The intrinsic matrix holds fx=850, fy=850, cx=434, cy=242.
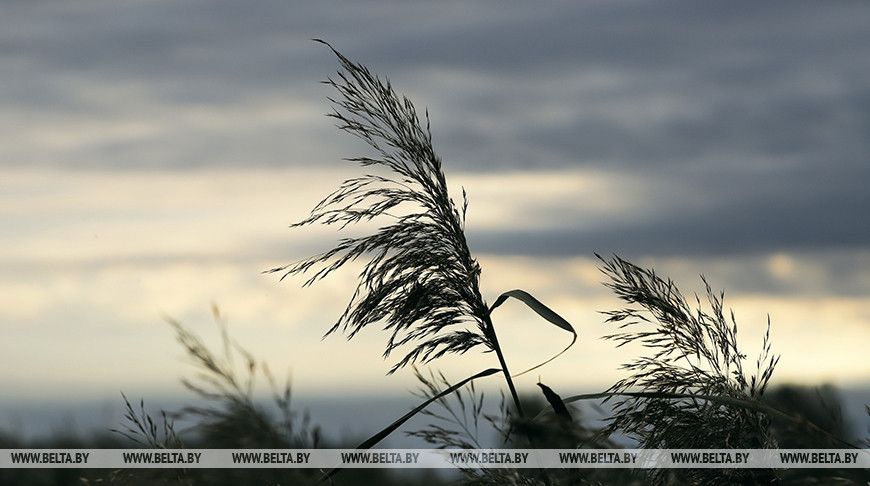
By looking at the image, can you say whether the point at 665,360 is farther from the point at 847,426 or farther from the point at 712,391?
the point at 847,426

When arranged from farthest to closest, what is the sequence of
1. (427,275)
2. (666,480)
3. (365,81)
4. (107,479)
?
(365,81), (427,275), (666,480), (107,479)

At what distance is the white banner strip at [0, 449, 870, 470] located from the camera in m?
2.01

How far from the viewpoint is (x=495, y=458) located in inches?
97.1

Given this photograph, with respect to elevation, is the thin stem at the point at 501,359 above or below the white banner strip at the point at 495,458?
above

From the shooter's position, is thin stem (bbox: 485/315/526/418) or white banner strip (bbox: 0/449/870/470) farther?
thin stem (bbox: 485/315/526/418)

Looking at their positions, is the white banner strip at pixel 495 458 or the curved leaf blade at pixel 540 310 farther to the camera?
the curved leaf blade at pixel 540 310

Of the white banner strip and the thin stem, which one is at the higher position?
the thin stem

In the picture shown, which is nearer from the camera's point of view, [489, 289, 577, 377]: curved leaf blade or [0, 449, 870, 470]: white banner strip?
[0, 449, 870, 470]: white banner strip

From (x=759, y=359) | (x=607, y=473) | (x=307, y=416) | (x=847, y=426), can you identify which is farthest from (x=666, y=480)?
(x=307, y=416)

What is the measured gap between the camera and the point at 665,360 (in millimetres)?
3178

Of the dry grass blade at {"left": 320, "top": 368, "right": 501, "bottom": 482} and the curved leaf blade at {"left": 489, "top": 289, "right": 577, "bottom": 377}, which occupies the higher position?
the curved leaf blade at {"left": 489, "top": 289, "right": 577, "bottom": 377}

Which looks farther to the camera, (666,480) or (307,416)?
A: (666,480)

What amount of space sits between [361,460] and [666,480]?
1.03m

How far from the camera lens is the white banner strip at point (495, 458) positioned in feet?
6.59
